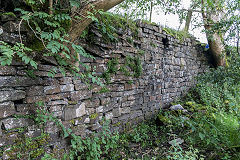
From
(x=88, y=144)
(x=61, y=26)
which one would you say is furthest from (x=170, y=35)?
(x=88, y=144)

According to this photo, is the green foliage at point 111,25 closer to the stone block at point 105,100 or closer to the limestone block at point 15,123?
the stone block at point 105,100

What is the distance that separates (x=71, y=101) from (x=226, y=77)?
16.8 ft

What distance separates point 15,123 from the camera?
1926 millimetres

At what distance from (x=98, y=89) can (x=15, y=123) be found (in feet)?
4.50

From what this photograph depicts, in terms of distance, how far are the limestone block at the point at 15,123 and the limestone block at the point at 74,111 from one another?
508 mm

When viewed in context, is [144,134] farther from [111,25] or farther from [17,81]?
[17,81]

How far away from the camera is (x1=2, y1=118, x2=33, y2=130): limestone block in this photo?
6.06 ft

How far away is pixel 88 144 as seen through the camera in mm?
2502

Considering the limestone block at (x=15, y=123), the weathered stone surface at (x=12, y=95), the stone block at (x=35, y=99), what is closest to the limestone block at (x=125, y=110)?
the stone block at (x=35, y=99)

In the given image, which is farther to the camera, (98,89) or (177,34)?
(177,34)

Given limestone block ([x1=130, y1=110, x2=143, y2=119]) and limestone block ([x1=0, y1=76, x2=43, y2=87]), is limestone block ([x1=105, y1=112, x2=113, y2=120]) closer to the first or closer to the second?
limestone block ([x1=130, y1=110, x2=143, y2=119])

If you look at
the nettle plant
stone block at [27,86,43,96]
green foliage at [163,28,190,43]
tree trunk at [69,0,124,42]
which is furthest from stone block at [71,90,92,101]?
green foliage at [163,28,190,43]

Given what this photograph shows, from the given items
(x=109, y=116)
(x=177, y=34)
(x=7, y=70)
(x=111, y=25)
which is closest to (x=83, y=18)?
(x=111, y=25)

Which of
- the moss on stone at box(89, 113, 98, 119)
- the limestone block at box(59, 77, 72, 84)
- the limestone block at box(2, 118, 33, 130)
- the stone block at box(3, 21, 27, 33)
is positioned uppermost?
the stone block at box(3, 21, 27, 33)
